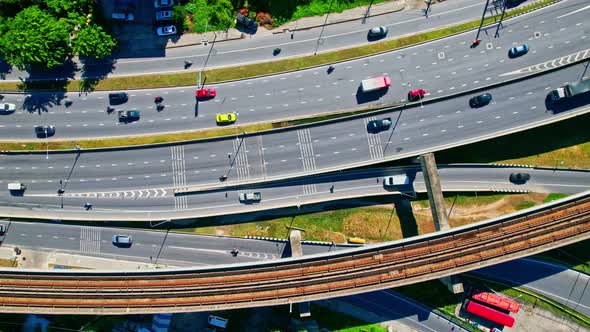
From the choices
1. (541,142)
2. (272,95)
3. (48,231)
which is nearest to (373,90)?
(272,95)

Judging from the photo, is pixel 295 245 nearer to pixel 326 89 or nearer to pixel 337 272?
pixel 337 272

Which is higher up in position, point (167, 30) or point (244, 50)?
point (167, 30)

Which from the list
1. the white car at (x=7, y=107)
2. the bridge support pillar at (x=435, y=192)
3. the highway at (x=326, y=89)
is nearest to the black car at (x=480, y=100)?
the highway at (x=326, y=89)

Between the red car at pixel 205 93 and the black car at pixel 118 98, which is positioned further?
the black car at pixel 118 98

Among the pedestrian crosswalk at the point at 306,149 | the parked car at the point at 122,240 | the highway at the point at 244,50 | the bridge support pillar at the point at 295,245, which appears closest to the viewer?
the bridge support pillar at the point at 295,245

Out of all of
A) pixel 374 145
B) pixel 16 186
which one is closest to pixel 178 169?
pixel 16 186

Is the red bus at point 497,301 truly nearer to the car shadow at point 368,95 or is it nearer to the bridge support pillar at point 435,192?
the bridge support pillar at point 435,192

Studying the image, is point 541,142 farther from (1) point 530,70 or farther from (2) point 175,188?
(2) point 175,188

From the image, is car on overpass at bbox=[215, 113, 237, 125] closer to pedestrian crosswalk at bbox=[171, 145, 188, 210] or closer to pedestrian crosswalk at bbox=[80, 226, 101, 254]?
pedestrian crosswalk at bbox=[171, 145, 188, 210]
